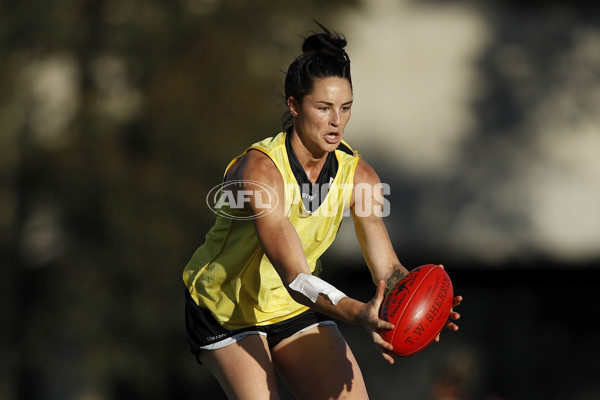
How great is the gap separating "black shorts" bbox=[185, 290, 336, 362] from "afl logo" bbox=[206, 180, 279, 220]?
1.70 feet

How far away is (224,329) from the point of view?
16.0ft

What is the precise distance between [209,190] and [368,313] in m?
9.16

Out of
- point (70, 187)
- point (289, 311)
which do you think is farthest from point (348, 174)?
point (70, 187)

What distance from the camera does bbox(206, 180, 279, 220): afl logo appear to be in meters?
4.53

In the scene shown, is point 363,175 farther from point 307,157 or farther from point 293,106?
point 293,106

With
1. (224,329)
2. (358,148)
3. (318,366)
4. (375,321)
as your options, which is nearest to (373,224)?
(318,366)

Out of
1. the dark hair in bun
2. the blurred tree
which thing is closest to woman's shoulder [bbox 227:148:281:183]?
the dark hair in bun

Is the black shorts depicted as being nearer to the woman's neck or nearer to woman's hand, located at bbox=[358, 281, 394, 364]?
the woman's neck

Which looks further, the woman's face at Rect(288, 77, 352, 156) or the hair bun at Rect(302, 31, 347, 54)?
the hair bun at Rect(302, 31, 347, 54)

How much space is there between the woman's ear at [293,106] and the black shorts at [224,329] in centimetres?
99

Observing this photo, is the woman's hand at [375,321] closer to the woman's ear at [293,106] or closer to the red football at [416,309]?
the red football at [416,309]

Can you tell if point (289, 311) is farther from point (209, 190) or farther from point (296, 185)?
point (209, 190)

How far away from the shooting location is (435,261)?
13.0 metres

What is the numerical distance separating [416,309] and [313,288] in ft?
1.54
